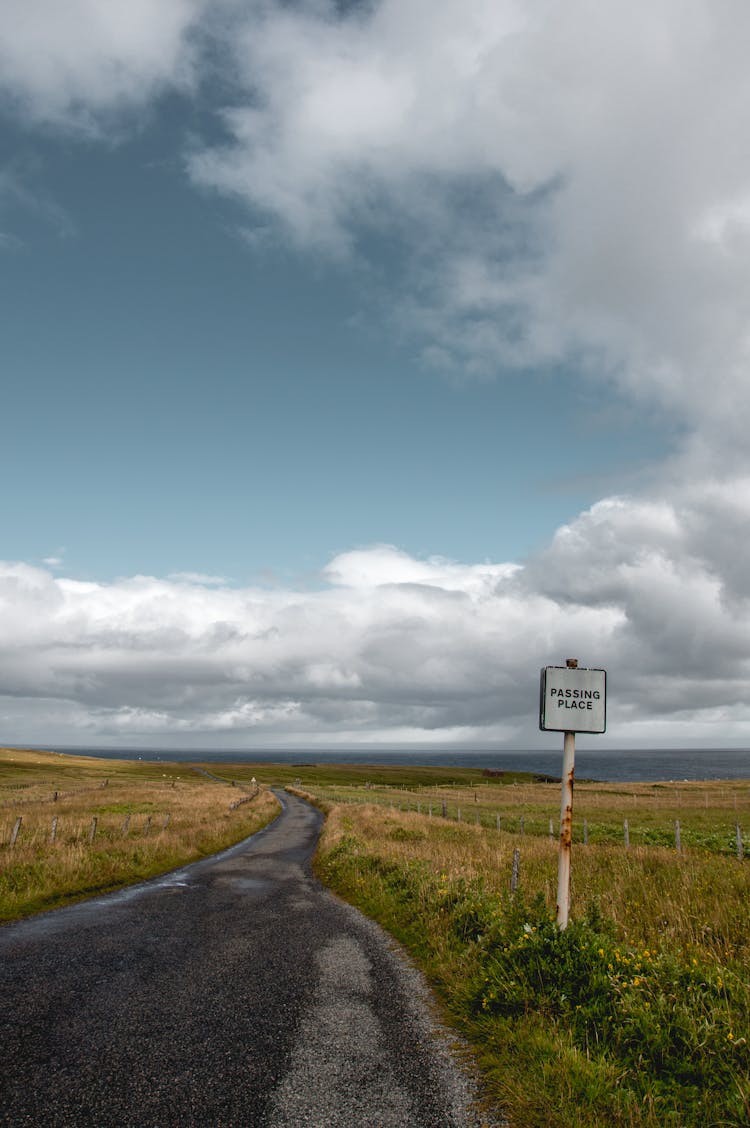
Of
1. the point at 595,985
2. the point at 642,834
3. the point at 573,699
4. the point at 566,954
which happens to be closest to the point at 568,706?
the point at 573,699

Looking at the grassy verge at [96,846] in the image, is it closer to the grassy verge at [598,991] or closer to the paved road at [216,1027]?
the paved road at [216,1027]

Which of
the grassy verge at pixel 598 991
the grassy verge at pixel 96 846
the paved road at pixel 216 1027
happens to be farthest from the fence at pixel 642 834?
the paved road at pixel 216 1027

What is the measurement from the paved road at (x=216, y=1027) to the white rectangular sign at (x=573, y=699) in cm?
431

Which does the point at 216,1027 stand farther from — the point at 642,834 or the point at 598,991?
the point at 642,834

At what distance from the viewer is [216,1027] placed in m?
7.86

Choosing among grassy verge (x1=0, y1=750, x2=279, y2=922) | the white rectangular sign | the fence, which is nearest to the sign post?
the white rectangular sign

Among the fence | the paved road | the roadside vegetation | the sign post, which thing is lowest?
the fence

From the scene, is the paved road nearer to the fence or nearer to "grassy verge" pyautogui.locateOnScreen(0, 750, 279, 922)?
"grassy verge" pyautogui.locateOnScreen(0, 750, 279, 922)

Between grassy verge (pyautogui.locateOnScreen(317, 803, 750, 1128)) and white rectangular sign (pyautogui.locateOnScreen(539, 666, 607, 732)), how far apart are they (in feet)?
9.68

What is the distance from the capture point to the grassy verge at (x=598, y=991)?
5.60 m

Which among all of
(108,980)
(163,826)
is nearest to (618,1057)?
(108,980)

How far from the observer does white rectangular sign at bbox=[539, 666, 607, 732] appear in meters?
8.78

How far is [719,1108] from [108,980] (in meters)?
8.67

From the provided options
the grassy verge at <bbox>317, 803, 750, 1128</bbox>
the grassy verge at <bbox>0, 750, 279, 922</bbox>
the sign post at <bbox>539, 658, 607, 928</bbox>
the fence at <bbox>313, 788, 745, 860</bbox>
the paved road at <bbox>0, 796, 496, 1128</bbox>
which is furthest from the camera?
the fence at <bbox>313, 788, 745, 860</bbox>
